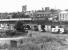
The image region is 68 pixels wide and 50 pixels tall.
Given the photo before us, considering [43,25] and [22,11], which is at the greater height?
[22,11]

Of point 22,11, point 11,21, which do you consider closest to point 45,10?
point 22,11

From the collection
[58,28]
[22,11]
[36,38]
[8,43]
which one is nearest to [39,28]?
[58,28]

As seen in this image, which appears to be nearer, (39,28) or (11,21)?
(39,28)

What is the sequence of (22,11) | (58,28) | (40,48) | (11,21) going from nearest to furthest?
1. (40,48)
2. (58,28)
3. (11,21)
4. (22,11)

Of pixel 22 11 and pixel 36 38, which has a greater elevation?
pixel 22 11

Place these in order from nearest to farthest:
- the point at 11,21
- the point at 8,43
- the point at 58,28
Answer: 1. the point at 8,43
2. the point at 58,28
3. the point at 11,21

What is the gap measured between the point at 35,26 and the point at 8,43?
6.36 feet

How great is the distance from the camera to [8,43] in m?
3.07

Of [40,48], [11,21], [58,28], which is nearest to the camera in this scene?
[40,48]

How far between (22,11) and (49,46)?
4.39 metres

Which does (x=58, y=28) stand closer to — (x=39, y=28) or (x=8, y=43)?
(x=39, y=28)

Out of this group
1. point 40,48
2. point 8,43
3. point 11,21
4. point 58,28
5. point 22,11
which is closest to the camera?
point 40,48

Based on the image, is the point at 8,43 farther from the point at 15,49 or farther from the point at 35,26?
the point at 35,26

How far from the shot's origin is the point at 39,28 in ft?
15.5
